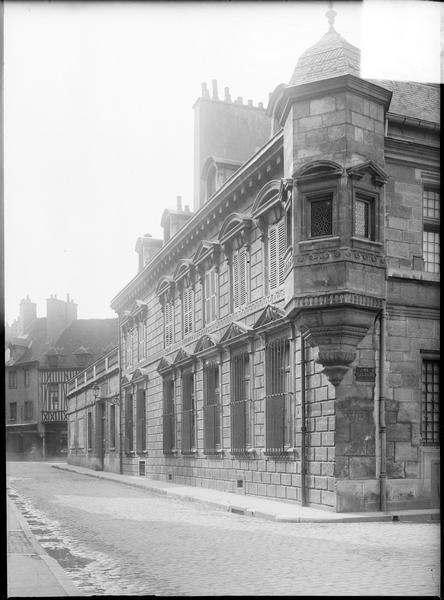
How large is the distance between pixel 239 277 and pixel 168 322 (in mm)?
5450

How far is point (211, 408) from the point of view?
23.5 meters

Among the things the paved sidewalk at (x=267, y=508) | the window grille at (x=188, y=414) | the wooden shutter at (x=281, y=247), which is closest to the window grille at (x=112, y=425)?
the window grille at (x=188, y=414)

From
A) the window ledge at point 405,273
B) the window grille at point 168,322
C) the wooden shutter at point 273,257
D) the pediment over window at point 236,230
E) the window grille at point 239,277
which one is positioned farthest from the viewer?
the window grille at point 168,322

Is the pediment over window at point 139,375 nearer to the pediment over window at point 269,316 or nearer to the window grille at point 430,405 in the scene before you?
the pediment over window at point 269,316

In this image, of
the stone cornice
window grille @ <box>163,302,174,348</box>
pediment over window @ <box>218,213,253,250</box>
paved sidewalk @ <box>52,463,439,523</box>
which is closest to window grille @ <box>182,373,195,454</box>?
paved sidewalk @ <box>52,463,439,523</box>

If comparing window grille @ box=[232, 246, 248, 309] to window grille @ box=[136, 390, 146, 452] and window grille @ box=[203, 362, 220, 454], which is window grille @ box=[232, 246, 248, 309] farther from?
window grille @ box=[136, 390, 146, 452]

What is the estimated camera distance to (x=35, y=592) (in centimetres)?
722

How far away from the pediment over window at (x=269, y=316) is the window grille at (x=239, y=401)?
1.52 metres

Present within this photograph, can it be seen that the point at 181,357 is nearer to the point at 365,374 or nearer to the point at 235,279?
the point at 235,279

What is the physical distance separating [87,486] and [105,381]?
934 cm

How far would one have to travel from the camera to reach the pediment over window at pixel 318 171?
1590 centimetres

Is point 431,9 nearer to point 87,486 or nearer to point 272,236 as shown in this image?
point 272,236

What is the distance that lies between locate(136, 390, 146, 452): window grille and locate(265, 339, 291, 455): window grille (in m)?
10.4

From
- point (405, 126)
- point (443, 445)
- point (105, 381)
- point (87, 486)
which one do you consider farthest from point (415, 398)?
point (105, 381)
